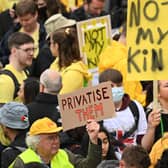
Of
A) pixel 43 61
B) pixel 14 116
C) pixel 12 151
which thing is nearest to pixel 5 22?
pixel 43 61

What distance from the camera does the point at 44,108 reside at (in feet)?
32.9

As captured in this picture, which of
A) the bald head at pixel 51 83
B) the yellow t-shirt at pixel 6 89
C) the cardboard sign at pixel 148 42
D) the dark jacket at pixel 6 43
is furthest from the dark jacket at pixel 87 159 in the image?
the dark jacket at pixel 6 43

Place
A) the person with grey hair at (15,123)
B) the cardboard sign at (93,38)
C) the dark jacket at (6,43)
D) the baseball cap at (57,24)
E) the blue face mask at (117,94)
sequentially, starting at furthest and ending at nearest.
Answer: the dark jacket at (6,43)
the baseball cap at (57,24)
the cardboard sign at (93,38)
the blue face mask at (117,94)
the person with grey hair at (15,123)

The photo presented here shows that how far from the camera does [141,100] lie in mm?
10961

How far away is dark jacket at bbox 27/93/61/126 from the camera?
9.98 meters

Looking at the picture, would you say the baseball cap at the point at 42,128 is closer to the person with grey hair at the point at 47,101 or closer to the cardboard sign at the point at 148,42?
the cardboard sign at the point at 148,42

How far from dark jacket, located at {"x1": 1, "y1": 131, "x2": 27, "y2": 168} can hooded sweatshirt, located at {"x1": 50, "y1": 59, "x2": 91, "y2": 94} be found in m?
1.41

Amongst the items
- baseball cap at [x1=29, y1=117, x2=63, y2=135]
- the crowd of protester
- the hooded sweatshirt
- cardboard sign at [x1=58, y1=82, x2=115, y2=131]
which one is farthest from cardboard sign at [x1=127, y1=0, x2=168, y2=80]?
the hooded sweatshirt

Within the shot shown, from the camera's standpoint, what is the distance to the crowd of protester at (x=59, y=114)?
28.8ft

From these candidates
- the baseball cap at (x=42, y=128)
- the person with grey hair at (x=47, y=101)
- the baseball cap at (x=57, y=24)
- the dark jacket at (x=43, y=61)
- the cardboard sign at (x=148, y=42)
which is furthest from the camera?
the dark jacket at (x=43, y=61)

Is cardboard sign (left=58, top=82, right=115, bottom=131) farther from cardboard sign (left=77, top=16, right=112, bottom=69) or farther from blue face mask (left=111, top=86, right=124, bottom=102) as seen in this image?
cardboard sign (left=77, top=16, right=112, bottom=69)

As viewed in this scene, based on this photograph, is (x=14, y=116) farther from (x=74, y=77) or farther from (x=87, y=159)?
(x=74, y=77)

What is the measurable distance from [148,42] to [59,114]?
1.66 metres

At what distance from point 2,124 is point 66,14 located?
4885 mm
